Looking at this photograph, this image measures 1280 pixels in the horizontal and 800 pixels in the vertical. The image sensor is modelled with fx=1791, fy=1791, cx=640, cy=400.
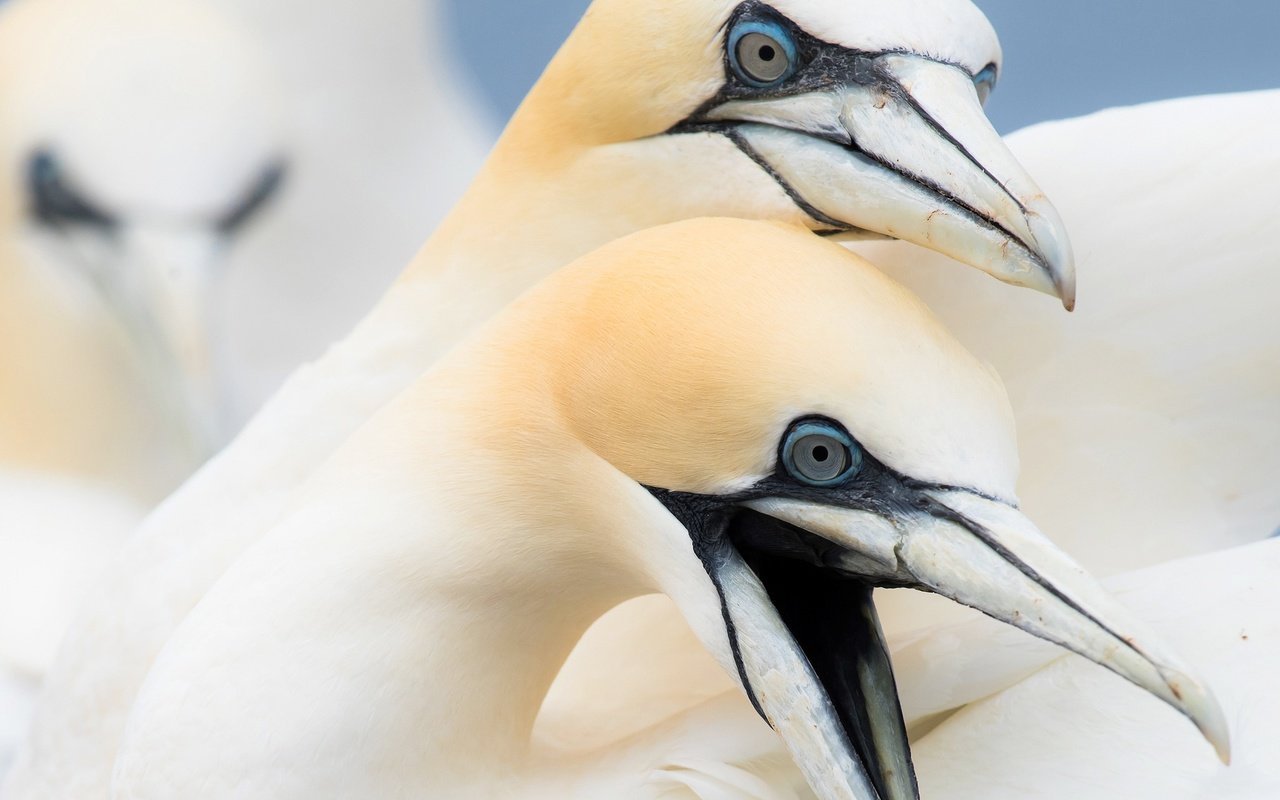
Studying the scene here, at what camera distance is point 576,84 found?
2.63m

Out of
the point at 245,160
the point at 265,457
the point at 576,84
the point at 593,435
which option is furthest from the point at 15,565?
the point at 593,435

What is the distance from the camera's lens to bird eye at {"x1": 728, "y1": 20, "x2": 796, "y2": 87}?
2.44m

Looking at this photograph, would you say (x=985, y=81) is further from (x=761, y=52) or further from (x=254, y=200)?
(x=254, y=200)

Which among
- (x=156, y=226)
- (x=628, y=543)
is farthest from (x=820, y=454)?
(x=156, y=226)

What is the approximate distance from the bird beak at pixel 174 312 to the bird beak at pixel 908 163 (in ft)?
7.38

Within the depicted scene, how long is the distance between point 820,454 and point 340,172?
11.2 feet

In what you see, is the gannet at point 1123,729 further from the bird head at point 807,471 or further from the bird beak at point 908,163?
the bird beak at point 908,163

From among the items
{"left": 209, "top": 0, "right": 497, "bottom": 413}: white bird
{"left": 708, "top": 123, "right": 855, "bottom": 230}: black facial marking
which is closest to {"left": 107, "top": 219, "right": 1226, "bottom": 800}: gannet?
{"left": 708, "top": 123, "right": 855, "bottom": 230}: black facial marking

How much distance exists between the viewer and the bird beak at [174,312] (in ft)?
14.7

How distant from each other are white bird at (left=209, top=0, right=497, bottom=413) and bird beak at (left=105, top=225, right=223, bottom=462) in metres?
0.31

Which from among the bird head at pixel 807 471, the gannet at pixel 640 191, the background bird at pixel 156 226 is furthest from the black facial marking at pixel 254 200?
the bird head at pixel 807 471

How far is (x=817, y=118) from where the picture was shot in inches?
96.0

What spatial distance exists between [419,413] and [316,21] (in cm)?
299

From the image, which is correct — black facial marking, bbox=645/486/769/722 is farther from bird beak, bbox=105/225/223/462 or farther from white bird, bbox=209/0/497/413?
white bird, bbox=209/0/497/413
